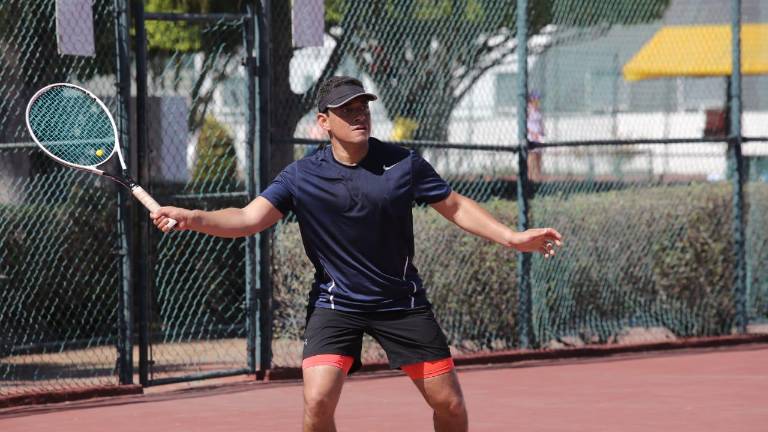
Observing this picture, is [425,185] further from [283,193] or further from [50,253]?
[50,253]

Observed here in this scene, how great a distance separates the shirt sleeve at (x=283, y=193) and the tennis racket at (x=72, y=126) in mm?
690

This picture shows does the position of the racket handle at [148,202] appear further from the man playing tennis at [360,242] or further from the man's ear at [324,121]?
the man's ear at [324,121]

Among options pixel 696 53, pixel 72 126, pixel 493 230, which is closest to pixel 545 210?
pixel 493 230

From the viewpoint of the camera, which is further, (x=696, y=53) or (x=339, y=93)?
(x=696, y=53)

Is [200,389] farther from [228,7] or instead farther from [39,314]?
[228,7]

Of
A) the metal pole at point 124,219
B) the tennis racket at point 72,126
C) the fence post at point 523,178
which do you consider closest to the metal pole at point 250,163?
the metal pole at point 124,219

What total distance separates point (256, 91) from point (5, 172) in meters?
3.21

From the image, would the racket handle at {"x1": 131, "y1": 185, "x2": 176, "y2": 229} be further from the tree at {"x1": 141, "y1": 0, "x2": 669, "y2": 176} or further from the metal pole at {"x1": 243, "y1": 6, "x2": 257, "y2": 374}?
the tree at {"x1": 141, "y1": 0, "x2": 669, "y2": 176}

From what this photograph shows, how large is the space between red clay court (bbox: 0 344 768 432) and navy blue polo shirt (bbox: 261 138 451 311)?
2126 mm

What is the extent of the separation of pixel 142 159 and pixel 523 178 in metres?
3.16

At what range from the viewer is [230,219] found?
6000 mm

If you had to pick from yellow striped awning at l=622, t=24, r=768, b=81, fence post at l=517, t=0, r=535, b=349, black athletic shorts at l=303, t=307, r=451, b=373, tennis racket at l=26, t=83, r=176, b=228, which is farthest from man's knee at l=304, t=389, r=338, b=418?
yellow striped awning at l=622, t=24, r=768, b=81

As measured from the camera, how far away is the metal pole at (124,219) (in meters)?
9.27

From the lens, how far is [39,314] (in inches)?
437
